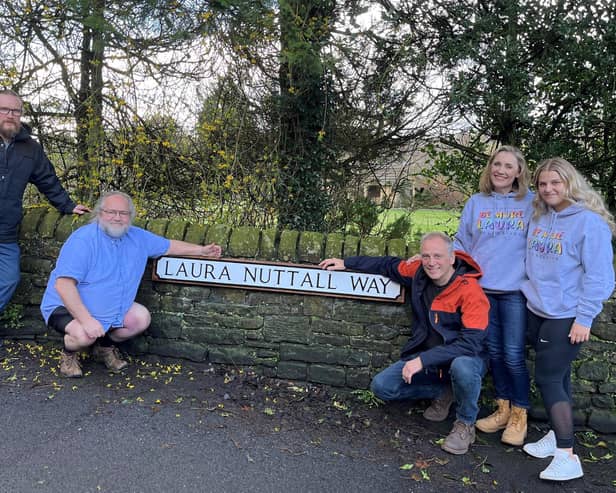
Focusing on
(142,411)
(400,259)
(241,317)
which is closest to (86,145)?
(241,317)

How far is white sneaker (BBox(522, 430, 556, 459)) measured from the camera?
10.8 ft

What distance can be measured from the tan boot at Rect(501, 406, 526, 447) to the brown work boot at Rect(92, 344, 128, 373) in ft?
9.68

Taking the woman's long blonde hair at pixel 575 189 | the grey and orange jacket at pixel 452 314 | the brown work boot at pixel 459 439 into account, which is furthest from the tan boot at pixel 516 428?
the woman's long blonde hair at pixel 575 189

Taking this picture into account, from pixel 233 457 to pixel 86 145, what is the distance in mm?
4391

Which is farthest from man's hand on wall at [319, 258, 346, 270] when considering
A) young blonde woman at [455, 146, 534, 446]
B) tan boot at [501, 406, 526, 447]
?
tan boot at [501, 406, 526, 447]

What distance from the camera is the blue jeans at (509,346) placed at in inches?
135

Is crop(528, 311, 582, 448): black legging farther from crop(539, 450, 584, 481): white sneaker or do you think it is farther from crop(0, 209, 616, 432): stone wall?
crop(0, 209, 616, 432): stone wall

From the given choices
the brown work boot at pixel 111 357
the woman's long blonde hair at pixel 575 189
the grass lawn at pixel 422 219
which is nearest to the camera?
the woman's long blonde hair at pixel 575 189

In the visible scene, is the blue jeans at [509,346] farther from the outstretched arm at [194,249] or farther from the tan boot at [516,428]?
the outstretched arm at [194,249]

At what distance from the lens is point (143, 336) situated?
14.5ft

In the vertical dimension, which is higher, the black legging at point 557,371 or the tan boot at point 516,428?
the black legging at point 557,371

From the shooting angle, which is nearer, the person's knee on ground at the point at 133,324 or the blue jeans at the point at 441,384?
the blue jeans at the point at 441,384

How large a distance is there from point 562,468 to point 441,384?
3.08 ft

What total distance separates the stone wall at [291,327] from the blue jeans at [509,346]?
1.21 ft
